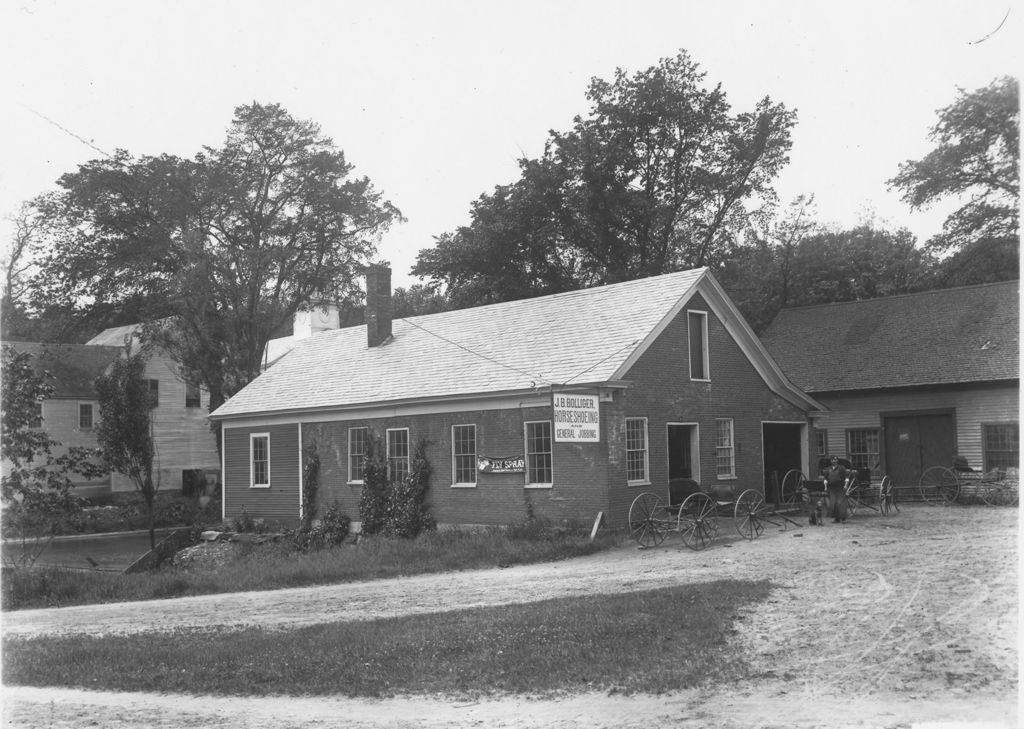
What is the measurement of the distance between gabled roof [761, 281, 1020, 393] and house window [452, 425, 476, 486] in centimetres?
1266

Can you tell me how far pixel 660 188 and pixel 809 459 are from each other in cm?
2033

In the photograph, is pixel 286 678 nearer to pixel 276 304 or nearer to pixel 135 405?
pixel 135 405

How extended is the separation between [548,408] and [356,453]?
744cm

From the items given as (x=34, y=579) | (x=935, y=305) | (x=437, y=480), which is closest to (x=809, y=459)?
(x=935, y=305)

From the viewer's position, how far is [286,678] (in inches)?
367

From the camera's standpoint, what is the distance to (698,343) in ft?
81.5

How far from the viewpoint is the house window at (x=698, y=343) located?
2456cm

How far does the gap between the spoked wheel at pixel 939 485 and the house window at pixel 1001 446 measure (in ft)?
4.37

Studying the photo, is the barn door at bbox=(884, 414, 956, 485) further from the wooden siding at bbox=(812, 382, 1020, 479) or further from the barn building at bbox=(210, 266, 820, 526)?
the barn building at bbox=(210, 266, 820, 526)

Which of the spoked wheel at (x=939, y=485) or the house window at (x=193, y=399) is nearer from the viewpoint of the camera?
the spoked wheel at (x=939, y=485)

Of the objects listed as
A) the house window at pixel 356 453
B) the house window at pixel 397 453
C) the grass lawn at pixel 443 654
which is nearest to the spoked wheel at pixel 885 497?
the grass lawn at pixel 443 654

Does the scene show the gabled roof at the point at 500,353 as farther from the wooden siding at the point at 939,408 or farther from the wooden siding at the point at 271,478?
the wooden siding at the point at 939,408

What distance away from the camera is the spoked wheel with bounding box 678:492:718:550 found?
18.9 m

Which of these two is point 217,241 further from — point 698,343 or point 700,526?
point 700,526
